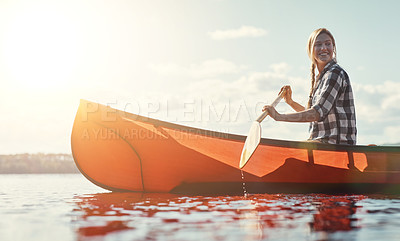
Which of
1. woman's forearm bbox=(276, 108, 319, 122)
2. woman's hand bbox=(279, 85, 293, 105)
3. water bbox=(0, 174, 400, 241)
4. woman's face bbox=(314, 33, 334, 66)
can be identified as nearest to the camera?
water bbox=(0, 174, 400, 241)

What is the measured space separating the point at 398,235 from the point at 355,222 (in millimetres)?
443

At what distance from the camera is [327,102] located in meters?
4.68

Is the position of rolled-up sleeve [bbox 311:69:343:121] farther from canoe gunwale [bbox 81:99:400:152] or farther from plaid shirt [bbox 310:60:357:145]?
canoe gunwale [bbox 81:99:400:152]

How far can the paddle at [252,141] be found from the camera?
16.1 feet

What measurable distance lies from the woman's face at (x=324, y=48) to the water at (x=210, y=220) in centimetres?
166

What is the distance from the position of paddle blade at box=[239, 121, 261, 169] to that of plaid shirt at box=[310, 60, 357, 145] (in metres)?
0.69

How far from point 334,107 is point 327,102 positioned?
20 cm

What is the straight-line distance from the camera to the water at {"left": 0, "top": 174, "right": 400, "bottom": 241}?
2.70 m

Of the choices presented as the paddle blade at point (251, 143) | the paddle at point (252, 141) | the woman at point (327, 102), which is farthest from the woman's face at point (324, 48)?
the paddle blade at point (251, 143)

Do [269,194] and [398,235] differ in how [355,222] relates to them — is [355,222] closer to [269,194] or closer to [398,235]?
[398,235]

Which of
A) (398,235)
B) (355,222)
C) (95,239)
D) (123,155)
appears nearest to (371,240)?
(398,235)

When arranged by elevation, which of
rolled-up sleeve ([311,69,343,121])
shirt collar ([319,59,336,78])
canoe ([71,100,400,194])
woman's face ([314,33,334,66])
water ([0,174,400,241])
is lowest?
water ([0,174,400,241])

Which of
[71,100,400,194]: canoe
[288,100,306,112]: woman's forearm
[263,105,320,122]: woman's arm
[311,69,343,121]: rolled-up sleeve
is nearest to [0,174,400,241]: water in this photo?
[71,100,400,194]: canoe

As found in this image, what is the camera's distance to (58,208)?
14.3ft
